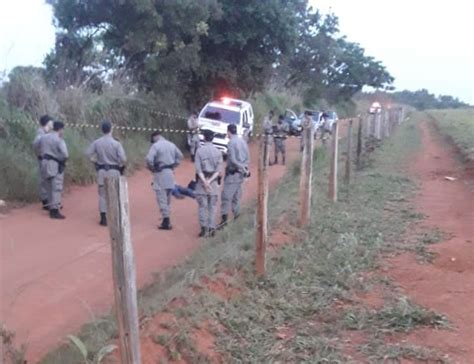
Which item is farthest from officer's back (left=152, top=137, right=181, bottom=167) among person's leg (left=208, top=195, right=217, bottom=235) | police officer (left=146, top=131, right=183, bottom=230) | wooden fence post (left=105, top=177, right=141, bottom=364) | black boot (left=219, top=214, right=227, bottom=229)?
wooden fence post (left=105, top=177, right=141, bottom=364)

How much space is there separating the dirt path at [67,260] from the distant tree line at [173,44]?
6864 mm

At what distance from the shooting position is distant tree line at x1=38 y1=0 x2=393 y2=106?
18.1 m

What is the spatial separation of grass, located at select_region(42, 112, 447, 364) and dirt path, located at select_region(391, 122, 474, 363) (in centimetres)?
23

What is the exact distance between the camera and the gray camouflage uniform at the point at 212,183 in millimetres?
9672

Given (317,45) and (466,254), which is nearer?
(466,254)

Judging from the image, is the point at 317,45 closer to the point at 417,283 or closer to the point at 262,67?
the point at 262,67

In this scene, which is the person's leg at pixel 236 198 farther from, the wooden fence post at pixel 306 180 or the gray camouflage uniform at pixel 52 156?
the gray camouflage uniform at pixel 52 156

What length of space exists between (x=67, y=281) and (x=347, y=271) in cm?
320

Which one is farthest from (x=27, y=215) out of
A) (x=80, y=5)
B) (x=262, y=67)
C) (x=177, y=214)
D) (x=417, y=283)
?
(x=262, y=67)

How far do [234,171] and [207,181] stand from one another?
85 cm

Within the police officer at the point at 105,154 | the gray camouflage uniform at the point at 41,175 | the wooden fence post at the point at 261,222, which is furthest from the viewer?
the gray camouflage uniform at the point at 41,175

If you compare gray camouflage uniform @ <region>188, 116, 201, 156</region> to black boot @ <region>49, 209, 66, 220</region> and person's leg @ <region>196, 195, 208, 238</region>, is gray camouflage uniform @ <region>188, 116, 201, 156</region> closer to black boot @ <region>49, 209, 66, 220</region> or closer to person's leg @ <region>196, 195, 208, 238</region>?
black boot @ <region>49, 209, 66, 220</region>

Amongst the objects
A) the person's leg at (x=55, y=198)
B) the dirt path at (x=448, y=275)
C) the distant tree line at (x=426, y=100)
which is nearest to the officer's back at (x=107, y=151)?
the person's leg at (x=55, y=198)

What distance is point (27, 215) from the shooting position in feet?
35.0
